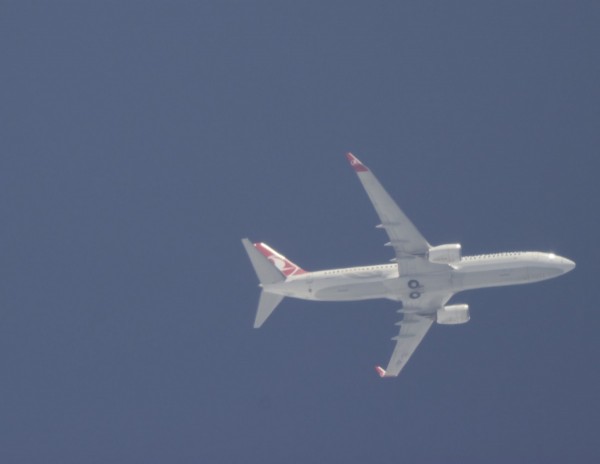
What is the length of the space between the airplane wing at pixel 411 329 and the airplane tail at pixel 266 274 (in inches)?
380

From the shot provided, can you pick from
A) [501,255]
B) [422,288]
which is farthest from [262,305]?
[501,255]

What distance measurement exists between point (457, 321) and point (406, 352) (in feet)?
25.3

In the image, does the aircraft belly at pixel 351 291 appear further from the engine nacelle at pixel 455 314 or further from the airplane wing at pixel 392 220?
the engine nacelle at pixel 455 314

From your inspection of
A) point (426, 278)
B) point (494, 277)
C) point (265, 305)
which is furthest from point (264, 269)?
point (494, 277)

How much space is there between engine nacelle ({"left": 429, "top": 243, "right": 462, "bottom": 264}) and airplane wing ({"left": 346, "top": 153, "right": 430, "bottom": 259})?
3.51ft

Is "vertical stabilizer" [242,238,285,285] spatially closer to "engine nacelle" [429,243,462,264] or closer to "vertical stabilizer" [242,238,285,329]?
"vertical stabilizer" [242,238,285,329]

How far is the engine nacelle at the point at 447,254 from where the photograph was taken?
96.2 meters

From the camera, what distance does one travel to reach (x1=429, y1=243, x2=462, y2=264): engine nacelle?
316 feet

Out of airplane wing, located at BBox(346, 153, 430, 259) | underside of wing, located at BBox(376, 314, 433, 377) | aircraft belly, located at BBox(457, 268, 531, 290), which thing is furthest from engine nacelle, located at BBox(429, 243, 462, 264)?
underside of wing, located at BBox(376, 314, 433, 377)

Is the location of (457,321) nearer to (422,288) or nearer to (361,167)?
(422,288)

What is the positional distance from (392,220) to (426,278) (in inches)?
241

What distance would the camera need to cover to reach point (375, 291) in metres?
98.9

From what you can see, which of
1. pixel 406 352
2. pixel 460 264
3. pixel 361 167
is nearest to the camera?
pixel 361 167

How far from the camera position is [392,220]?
95375 mm
